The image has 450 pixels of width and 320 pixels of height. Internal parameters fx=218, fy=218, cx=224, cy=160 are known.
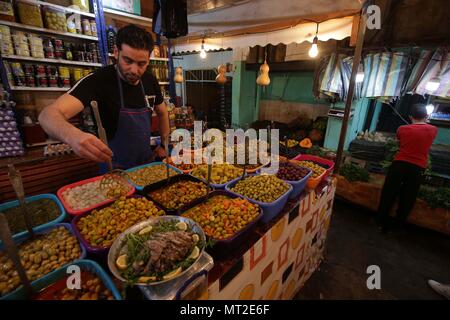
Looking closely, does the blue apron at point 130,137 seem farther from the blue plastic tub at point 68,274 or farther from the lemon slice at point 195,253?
the lemon slice at point 195,253

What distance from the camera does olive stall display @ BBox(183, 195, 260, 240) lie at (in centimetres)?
128

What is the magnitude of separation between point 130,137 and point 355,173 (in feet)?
12.7

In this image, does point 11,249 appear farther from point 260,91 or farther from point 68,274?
point 260,91

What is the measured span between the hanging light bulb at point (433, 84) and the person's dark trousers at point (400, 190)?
1292 mm

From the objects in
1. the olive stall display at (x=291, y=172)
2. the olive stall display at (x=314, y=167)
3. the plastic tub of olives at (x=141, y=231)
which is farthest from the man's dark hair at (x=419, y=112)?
the plastic tub of olives at (x=141, y=231)

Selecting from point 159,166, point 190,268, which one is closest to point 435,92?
point 159,166

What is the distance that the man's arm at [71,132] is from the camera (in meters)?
1.21

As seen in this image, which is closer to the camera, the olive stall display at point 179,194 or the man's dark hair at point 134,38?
the olive stall display at point 179,194

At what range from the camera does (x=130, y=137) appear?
2.16 metres

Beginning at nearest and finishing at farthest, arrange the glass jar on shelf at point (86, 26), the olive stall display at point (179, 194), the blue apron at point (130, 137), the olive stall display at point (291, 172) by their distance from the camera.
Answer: the olive stall display at point (179, 194) → the olive stall display at point (291, 172) → the blue apron at point (130, 137) → the glass jar on shelf at point (86, 26)

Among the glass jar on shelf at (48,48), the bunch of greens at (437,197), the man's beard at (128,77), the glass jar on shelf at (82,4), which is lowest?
the bunch of greens at (437,197)

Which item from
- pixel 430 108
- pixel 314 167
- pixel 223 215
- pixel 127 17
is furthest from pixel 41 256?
pixel 430 108
